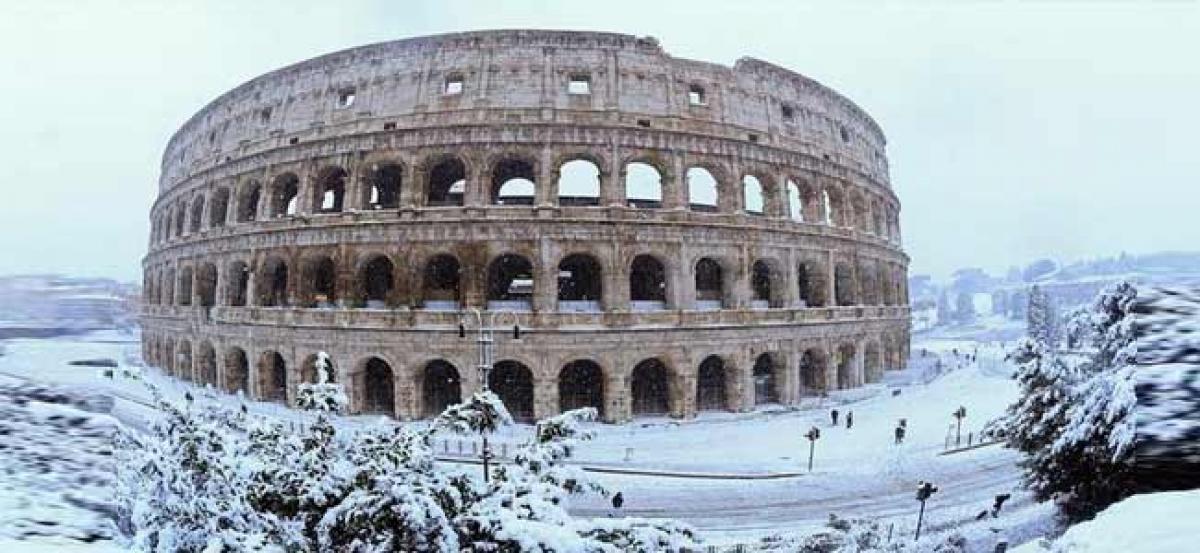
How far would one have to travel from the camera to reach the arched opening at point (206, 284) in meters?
31.6

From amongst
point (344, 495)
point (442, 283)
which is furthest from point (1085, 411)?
point (442, 283)

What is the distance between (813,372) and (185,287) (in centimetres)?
3228

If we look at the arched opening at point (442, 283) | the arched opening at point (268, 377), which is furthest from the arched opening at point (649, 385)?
the arched opening at point (268, 377)

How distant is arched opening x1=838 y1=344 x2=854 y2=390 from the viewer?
3056 centimetres

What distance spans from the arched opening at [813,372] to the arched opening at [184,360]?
3058 centimetres

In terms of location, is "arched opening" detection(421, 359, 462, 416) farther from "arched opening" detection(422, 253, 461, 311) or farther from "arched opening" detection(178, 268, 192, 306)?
"arched opening" detection(178, 268, 192, 306)

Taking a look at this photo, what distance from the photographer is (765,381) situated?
29.8 metres

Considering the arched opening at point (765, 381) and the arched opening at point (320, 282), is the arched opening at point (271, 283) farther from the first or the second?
the arched opening at point (765, 381)

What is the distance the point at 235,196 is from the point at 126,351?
2687cm

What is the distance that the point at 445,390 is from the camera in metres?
26.5

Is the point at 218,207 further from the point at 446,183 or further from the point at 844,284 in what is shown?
the point at 844,284

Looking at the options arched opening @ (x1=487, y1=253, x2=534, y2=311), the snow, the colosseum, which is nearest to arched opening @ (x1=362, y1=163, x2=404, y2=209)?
the colosseum

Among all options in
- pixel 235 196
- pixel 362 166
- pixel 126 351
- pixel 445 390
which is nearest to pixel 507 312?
pixel 445 390

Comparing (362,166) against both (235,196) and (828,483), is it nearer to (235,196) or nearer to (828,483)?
(235,196)
